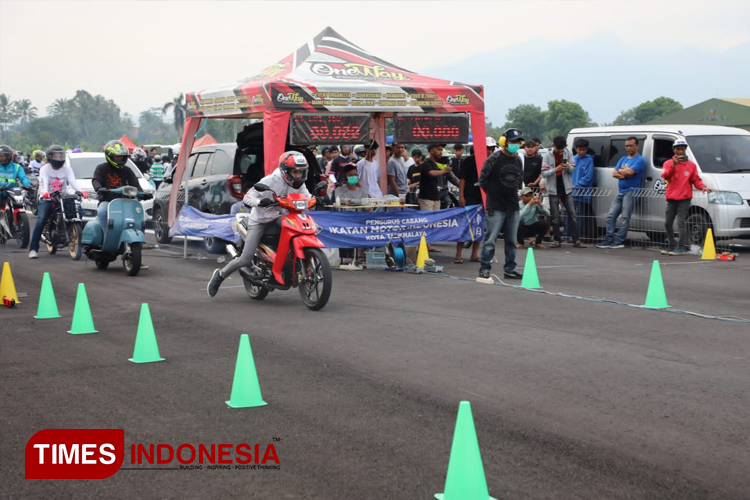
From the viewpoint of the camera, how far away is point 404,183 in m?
17.8

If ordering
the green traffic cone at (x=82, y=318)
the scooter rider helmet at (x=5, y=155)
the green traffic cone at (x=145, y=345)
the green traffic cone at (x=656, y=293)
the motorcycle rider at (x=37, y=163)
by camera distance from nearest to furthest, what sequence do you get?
the green traffic cone at (x=145, y=345), the green traffic cone at (x=82, y=318), the green traffic cone at (x=656, y=293), the scooter rider helmet at (x=5, y=155), the motorcycle rider at (x=37, y=163)

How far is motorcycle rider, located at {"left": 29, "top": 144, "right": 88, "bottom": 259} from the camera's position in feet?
54.3

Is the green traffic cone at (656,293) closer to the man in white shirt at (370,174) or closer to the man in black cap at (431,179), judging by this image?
the man in black cap at (431,179)

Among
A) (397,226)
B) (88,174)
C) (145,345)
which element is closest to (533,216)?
(397,226)

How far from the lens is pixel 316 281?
35.3 ft

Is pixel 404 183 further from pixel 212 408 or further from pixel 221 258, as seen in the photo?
pixel 212 408

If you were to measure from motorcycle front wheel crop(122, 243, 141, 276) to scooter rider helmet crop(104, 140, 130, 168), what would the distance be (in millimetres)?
1677

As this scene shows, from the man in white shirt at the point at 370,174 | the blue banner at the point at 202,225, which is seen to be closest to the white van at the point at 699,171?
the man in white shirt at the point at 370,174

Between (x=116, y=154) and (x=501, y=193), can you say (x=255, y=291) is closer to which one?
(x=501, y=193)

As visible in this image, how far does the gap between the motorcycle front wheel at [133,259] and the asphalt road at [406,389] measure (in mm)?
2012

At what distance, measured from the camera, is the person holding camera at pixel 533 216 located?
18156 millimetres

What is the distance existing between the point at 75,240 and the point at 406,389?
1142 cm

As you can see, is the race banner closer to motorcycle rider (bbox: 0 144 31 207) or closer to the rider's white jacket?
the rider's white jacket

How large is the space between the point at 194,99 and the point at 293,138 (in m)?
3.54
